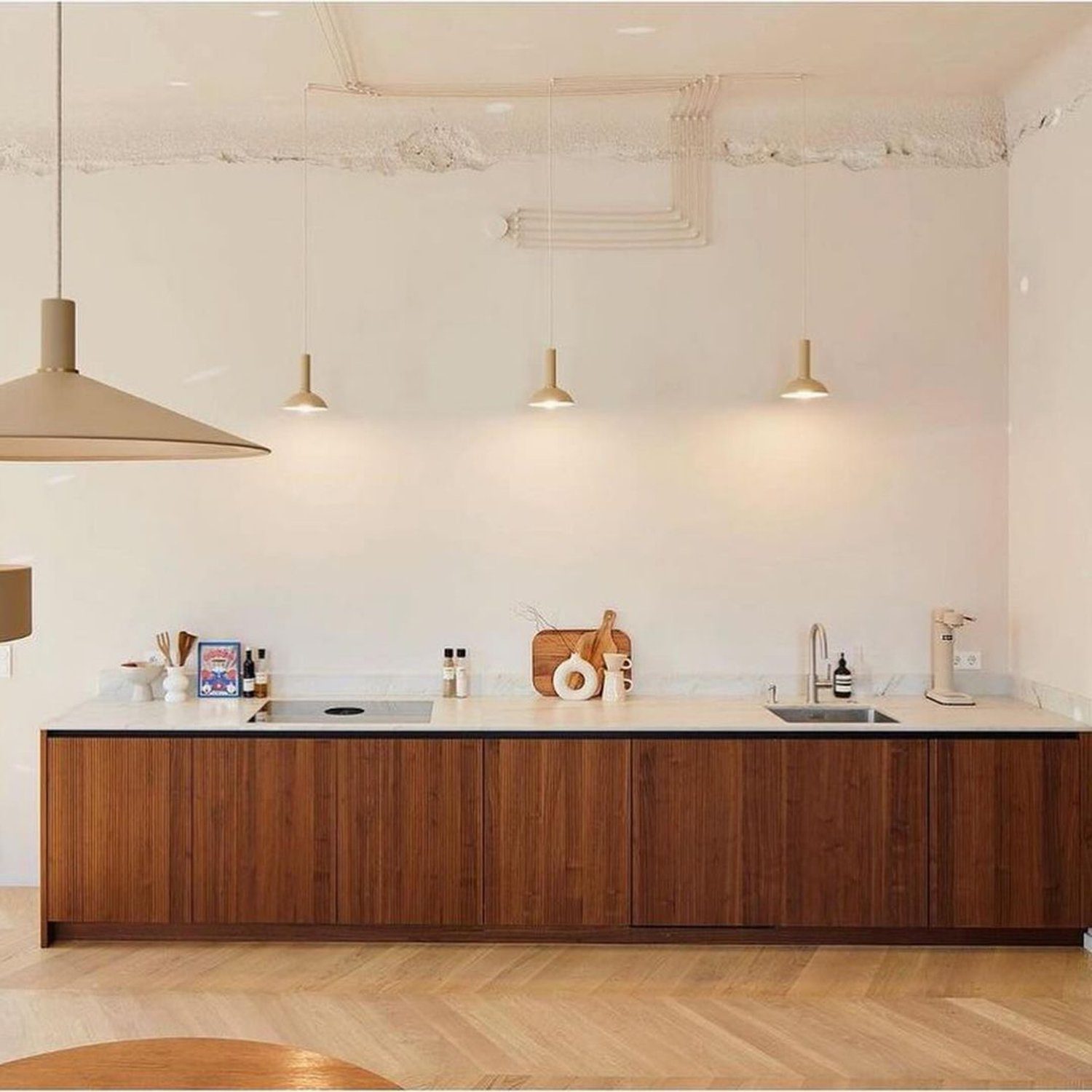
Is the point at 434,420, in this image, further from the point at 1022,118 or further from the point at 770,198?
the point at 1022,118

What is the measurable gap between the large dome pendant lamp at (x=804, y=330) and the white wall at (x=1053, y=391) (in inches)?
31.7

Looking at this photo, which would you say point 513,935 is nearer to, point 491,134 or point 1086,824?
point 1086,824

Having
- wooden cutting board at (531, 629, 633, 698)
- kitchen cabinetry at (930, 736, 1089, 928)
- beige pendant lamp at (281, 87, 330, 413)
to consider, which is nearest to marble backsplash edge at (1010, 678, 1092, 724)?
kitchen cabinetry at (930, 736, 1089, 928)

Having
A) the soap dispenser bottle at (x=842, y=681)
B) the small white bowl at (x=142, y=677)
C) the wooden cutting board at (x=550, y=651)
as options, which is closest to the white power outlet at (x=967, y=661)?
the soap dispenser bottle at (x=842, y=681)

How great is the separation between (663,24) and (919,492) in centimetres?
205

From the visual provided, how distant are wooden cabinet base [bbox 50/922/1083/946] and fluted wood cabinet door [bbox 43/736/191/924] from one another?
88mm

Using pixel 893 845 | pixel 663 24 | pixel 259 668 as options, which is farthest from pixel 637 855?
pixel 663 24

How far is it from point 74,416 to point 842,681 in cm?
355

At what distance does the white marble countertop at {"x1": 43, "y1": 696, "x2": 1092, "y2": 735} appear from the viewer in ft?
12.9

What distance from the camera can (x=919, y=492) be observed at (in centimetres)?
456

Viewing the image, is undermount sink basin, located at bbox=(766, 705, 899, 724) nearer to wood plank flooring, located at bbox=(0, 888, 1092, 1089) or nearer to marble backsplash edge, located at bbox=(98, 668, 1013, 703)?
marble backsplash edge, located at bbox=(98, 668, 1013, 703)

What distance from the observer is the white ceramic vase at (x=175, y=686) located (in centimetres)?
441

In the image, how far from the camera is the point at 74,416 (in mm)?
1454

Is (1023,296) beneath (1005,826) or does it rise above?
above
